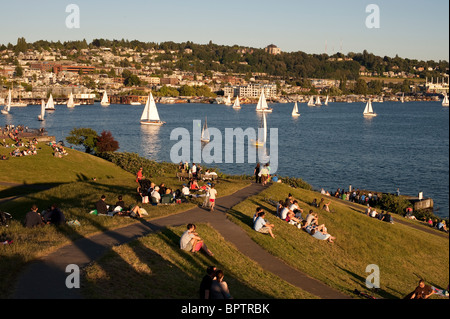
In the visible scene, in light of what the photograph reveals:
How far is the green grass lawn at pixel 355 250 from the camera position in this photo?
12.4 meters

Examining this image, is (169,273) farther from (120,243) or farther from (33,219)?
(33,219)

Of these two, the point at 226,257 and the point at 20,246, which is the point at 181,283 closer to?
the point at 226,257

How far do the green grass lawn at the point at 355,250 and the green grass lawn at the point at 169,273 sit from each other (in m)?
1.48

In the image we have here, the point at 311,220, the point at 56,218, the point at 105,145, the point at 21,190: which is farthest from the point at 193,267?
the point at 105,145

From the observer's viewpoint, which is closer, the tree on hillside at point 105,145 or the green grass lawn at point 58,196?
the green grass lawn at point 58,196

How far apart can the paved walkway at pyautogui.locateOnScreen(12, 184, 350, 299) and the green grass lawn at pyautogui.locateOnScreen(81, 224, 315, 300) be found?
0.33 metres

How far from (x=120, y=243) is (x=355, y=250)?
7.05 m

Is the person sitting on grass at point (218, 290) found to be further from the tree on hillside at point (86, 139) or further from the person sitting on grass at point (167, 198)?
the tree on hillside at point (86, 139)

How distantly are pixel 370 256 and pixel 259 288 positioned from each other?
5.88 m

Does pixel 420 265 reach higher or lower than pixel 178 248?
lower

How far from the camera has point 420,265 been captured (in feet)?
49.2

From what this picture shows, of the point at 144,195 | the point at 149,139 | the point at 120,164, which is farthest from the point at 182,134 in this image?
the point at 144,195

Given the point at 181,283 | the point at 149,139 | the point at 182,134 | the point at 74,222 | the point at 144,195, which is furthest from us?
the point at 182,134

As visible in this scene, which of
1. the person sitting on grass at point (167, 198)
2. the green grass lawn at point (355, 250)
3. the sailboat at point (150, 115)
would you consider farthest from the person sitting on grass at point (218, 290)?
the sailboat at point (150, 115)
